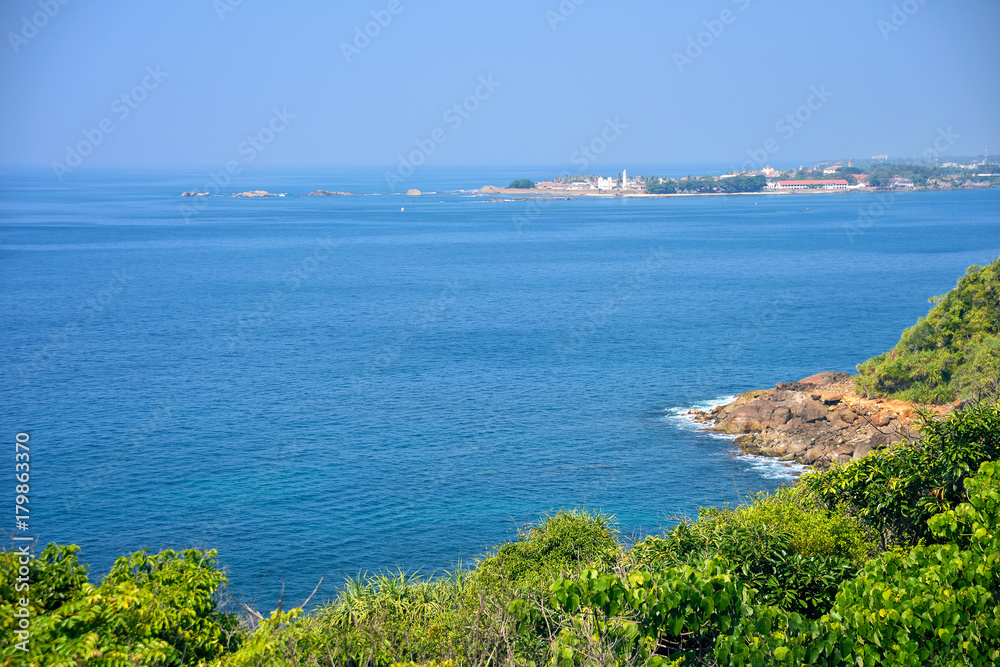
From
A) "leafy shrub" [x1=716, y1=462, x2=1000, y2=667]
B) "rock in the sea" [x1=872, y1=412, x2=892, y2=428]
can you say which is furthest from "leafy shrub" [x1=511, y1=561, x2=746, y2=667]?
"rock in the sea" [x1=872, y1=412, x2=892, y2=428]

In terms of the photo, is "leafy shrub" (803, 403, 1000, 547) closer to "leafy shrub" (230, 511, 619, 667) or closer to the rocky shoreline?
"leafy shrub" (230, 511, 619, 667)

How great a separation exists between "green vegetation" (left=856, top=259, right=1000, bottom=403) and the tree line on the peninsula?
85.7ft

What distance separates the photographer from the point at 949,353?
1692 inches

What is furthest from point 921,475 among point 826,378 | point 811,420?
point 826,378

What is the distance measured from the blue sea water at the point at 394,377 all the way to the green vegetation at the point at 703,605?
13.2 meters

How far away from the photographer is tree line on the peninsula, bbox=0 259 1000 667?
9.20m

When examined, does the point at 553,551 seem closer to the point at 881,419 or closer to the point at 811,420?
the point at 811,420

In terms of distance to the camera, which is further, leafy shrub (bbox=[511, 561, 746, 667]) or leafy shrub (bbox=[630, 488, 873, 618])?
leafy shrub (bbox=[630, 488, 873, 618])

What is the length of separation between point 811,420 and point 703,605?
33.7m

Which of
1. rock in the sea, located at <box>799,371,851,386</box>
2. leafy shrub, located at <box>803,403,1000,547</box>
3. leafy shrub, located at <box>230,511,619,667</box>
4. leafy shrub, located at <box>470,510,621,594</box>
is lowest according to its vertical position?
rock in the sea, located at <box>799,371,851,386</box>

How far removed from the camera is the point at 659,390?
49.4 m

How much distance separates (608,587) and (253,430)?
3594cm

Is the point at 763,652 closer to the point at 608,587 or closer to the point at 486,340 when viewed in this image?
the point at 608,587

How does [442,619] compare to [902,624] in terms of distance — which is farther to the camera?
[442,619]
